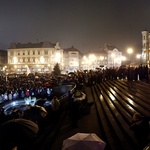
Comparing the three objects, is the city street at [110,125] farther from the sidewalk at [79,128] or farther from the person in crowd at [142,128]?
the person in crowd at [142,128]

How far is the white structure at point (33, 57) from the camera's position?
3246 inches

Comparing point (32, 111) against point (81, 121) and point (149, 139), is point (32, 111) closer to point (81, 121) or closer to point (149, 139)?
point (81, 121)

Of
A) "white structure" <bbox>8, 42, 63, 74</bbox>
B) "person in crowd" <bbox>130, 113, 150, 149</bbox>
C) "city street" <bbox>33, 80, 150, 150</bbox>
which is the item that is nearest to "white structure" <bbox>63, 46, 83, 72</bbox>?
"white structure" <bbox>8, 42, 63, 74</bbox>

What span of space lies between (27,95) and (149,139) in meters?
21.8

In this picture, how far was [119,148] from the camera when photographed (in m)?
8.16

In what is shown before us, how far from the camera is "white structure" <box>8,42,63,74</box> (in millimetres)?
82438

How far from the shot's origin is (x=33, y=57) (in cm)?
8369

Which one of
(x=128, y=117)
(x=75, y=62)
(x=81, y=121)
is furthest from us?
(x=75, y=62)

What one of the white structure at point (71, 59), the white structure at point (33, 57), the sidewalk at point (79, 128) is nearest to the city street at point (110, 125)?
the sidewalk at point (79, 128)

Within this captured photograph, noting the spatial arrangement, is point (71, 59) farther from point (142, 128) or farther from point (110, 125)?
point (142, 128)

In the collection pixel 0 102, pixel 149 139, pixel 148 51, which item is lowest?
pixel 0 102

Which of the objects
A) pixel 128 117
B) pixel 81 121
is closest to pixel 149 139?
pixel 128 117

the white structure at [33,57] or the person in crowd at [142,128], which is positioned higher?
the white structure at [33,57]

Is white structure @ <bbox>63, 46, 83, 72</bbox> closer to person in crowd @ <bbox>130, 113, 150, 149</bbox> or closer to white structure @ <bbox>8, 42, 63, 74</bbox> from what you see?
white structure @ <bbox>8, 42, 63, 74</bbox>
